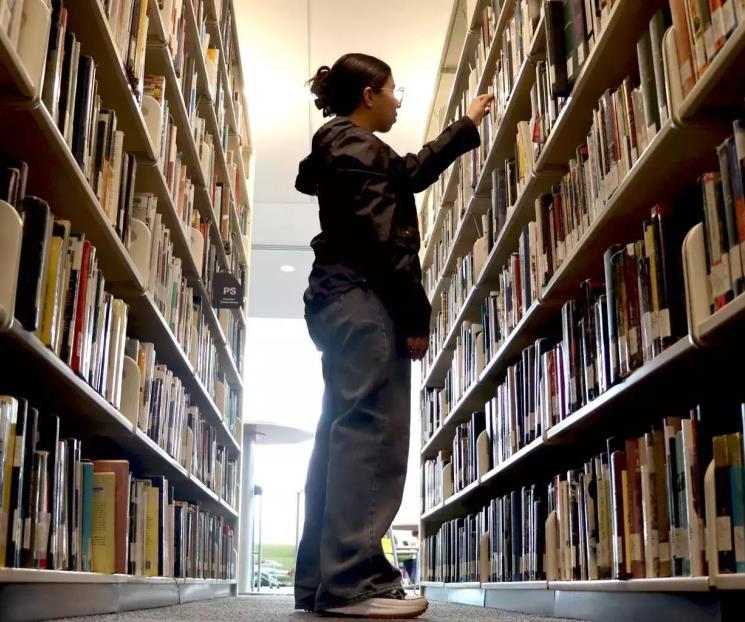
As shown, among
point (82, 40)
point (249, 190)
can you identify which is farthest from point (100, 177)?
point (249, 190)

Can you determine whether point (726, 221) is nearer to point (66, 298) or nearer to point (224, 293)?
point (66, 298)

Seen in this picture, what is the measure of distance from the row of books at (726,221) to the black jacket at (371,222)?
640mm

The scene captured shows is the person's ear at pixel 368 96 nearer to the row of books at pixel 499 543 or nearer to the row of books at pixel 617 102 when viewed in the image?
the row of books at pixel 617 102

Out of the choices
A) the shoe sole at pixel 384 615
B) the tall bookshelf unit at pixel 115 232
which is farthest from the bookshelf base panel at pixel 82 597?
the shoe sole at pixel 384 615

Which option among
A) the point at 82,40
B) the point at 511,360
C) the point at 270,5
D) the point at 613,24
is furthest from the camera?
the point at 270,5

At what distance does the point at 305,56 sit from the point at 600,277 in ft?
10.7

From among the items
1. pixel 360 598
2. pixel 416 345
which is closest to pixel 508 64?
pixel 416 345

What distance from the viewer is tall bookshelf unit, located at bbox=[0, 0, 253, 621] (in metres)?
1.37

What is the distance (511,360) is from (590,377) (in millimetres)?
948

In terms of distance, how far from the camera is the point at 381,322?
1.71 m

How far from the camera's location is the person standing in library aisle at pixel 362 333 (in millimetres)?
1583

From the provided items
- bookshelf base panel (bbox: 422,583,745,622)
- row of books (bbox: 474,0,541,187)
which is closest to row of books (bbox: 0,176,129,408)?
bookshelf base panel (bbox: 422,583,745,622)

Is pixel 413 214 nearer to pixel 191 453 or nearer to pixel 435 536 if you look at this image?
pixel 191 453

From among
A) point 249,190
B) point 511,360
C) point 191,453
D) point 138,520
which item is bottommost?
point 138,520
